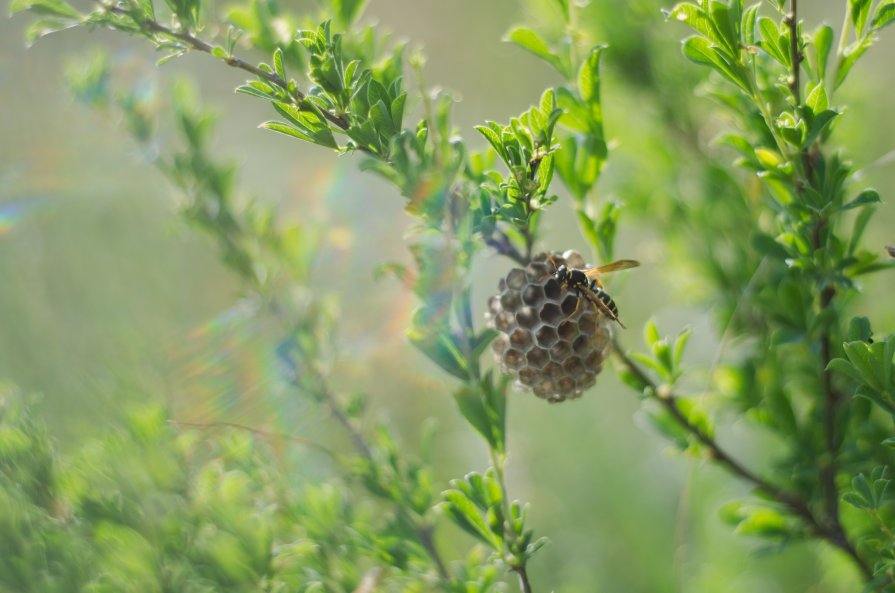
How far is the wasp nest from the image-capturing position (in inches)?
23.7

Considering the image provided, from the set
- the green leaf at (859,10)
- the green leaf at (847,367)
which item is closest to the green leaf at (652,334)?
the green leaf at (847,367)

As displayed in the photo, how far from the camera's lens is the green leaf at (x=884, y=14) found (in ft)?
1.72

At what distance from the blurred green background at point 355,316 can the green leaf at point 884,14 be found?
0.23 m

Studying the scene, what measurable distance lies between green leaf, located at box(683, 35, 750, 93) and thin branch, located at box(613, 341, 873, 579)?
24cm

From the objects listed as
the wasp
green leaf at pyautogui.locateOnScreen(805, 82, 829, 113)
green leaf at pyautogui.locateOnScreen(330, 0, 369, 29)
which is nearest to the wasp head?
the wasp

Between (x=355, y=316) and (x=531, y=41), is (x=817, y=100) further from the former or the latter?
(x=355, y=316)

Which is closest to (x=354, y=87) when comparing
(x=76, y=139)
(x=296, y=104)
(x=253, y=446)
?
(x=296, y=104)

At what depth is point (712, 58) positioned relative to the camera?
0.56 meters

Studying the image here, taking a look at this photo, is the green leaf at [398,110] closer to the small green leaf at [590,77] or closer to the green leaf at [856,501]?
the small green leaf at [590,77]

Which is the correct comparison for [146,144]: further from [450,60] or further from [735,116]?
[450,60]

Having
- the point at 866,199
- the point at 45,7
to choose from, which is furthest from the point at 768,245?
the point at 45,7

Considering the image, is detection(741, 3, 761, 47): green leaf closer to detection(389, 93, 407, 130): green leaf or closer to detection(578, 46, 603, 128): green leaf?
detection(578, 46, 603, 128): green leaf

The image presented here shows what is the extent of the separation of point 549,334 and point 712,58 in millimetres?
235

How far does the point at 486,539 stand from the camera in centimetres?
59
